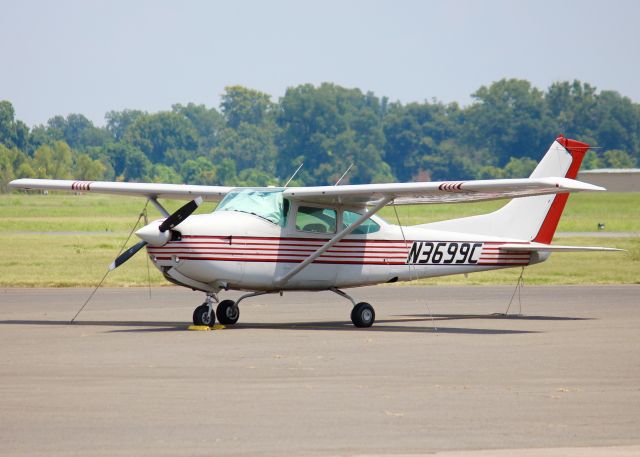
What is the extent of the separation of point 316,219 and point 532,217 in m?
3.91

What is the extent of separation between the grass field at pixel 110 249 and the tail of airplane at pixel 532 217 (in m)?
8.54

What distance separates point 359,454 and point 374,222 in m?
10.6

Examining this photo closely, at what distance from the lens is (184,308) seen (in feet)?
69.3

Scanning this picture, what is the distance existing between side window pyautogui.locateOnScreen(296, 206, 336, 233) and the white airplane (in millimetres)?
15

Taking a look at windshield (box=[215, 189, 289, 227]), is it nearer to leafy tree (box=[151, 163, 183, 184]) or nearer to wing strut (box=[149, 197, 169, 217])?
wing strut (box=[149, 197, 169, 217])

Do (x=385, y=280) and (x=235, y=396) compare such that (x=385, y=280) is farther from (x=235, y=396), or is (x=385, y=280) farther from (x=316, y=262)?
(x=235, y=396)

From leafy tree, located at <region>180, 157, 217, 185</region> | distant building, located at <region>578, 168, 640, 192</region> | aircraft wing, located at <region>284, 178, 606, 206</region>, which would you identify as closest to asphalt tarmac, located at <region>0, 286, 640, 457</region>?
aircraft wing, located at <region>284, 178, 606, 206</region>

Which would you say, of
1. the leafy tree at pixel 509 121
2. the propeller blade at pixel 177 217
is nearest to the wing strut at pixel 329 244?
the propeller blade at pixel 177 217

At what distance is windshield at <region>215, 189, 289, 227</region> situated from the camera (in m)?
17.6

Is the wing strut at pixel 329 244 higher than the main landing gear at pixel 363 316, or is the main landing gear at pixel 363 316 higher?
the wing strut at pixel 329 244

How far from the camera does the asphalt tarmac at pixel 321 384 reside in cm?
866

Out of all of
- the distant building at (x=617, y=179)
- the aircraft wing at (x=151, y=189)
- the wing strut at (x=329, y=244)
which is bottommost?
the distant building at (x=617, y=179)

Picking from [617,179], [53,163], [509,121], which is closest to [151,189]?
[617,179]

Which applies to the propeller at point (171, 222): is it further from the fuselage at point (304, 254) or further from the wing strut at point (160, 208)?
the wing strut at point (160, 208)
